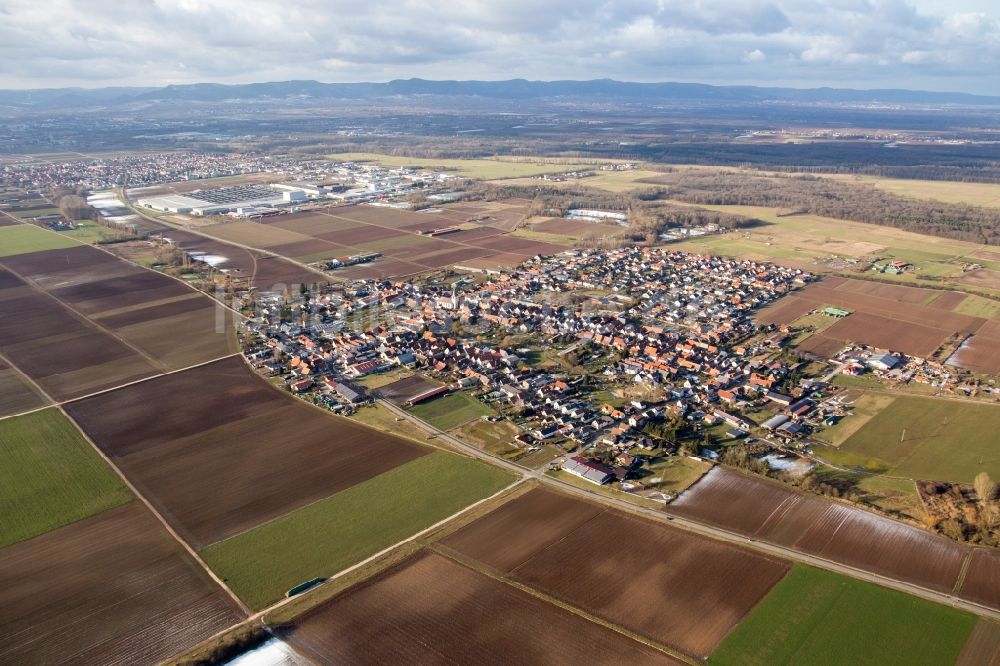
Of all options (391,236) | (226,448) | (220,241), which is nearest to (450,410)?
(226,448)

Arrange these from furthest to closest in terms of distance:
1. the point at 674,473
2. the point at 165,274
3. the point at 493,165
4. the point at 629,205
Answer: the point at 493,165, the point at 629,205, the point at 165,274, the point at 674,473

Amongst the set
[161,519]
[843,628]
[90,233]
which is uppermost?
[90,233]

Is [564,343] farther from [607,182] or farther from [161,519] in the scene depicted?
[607,182]

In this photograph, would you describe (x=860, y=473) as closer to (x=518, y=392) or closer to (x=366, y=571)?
(x=518, y=392)

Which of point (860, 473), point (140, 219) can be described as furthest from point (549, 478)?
point (140, 219)

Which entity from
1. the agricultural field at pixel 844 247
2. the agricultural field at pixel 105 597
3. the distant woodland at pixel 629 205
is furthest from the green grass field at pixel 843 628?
the distant woodland at pixel 629 205

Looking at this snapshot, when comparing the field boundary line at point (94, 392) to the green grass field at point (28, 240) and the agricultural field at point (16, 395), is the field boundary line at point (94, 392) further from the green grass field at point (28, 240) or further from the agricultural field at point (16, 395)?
the green grass field at point (28, 240)

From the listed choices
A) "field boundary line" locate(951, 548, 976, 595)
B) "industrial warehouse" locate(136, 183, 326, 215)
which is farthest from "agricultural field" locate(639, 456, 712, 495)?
"industrial warehouse" locate(136, 183, 326, 215)
